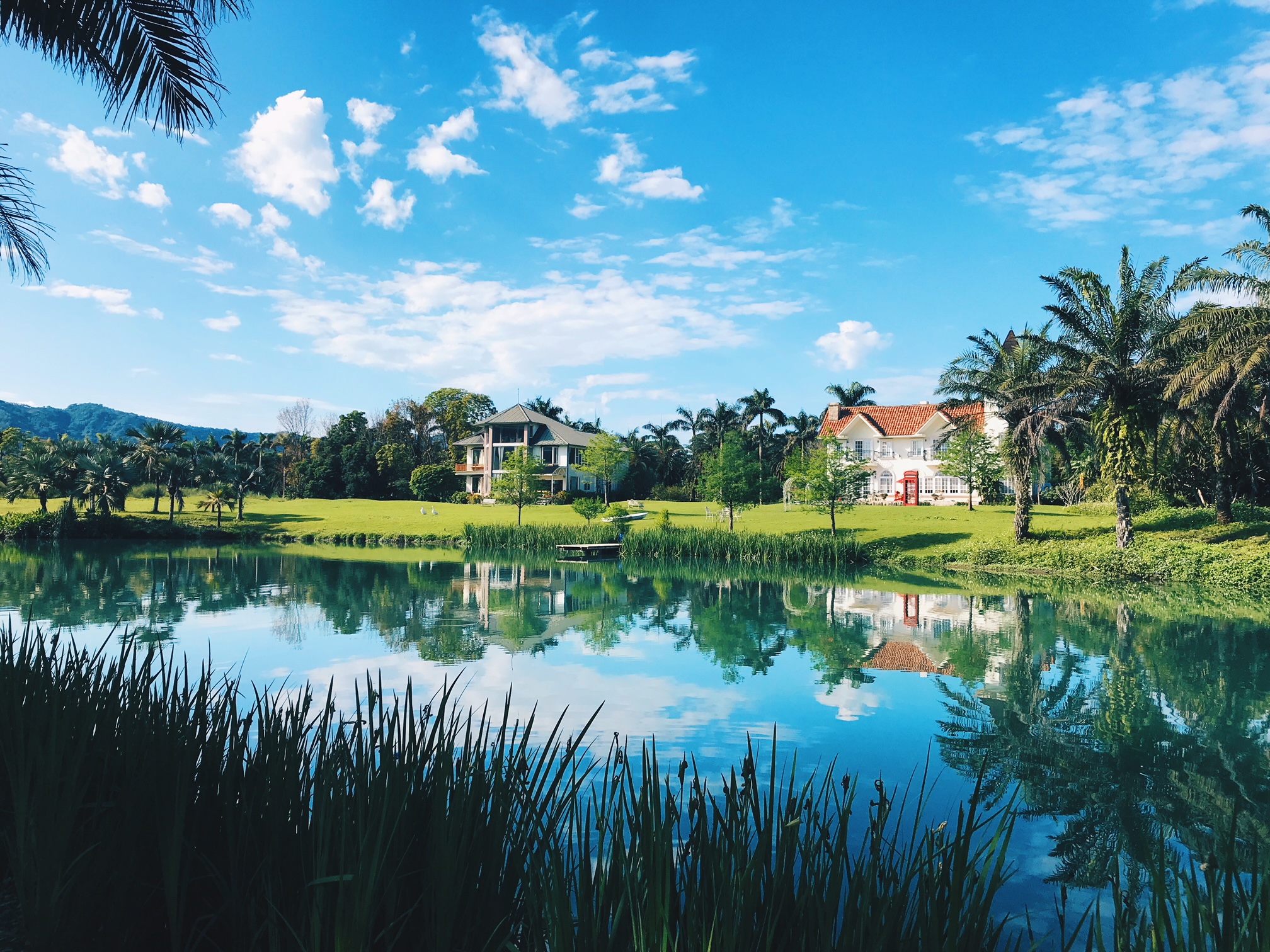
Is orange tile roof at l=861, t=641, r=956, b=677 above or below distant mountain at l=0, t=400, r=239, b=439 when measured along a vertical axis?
below

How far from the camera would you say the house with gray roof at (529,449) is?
61.4 m

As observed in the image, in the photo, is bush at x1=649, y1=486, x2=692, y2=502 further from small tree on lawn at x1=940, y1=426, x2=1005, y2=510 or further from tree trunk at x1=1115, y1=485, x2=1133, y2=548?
tree trunk at x1=1115, y1=485, x2=1133, y2=548

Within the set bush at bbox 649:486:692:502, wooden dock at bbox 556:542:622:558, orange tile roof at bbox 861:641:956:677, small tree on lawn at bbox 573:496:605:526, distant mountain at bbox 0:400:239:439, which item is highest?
distant mountain at bbox 0:400:239:439

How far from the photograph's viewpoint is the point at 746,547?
3306 cm

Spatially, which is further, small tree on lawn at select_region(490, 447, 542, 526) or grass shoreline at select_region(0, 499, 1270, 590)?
small tree on lawn at select_region(490, 447, 542, 526)

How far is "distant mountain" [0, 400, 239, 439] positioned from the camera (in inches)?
6476

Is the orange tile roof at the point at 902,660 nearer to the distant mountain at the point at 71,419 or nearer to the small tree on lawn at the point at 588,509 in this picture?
the small tree on lawn at the point at 588,509

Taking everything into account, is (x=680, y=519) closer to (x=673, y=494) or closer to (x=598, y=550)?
(x=598, y=550)

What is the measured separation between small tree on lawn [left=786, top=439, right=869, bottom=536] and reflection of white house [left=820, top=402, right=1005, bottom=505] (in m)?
14.6

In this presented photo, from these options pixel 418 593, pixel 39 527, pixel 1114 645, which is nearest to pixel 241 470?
pixel 39 527

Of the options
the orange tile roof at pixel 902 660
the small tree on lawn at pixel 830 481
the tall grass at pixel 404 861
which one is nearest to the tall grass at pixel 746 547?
the small tree on lawn at pixel 830 481

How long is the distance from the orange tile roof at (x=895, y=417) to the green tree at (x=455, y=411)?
33.2m

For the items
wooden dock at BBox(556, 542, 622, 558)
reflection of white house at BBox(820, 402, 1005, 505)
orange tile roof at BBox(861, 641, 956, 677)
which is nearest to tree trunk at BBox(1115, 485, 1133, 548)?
orange tile roof at BBox(861, 641, 956, 677)

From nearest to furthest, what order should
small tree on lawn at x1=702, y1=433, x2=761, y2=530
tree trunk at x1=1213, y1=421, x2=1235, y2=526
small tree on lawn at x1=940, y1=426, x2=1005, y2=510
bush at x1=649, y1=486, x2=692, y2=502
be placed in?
tree trunk at x1=1213, y1=421, x2=1235, y2=526 → small tree on lawn at x1=702, y1=433, x2=761, y2=530 → small tree on lawn at x1=940, y1=426, x2=1005, y2=510 → bush at x1=649, y1=486, x2=692, y2=502
